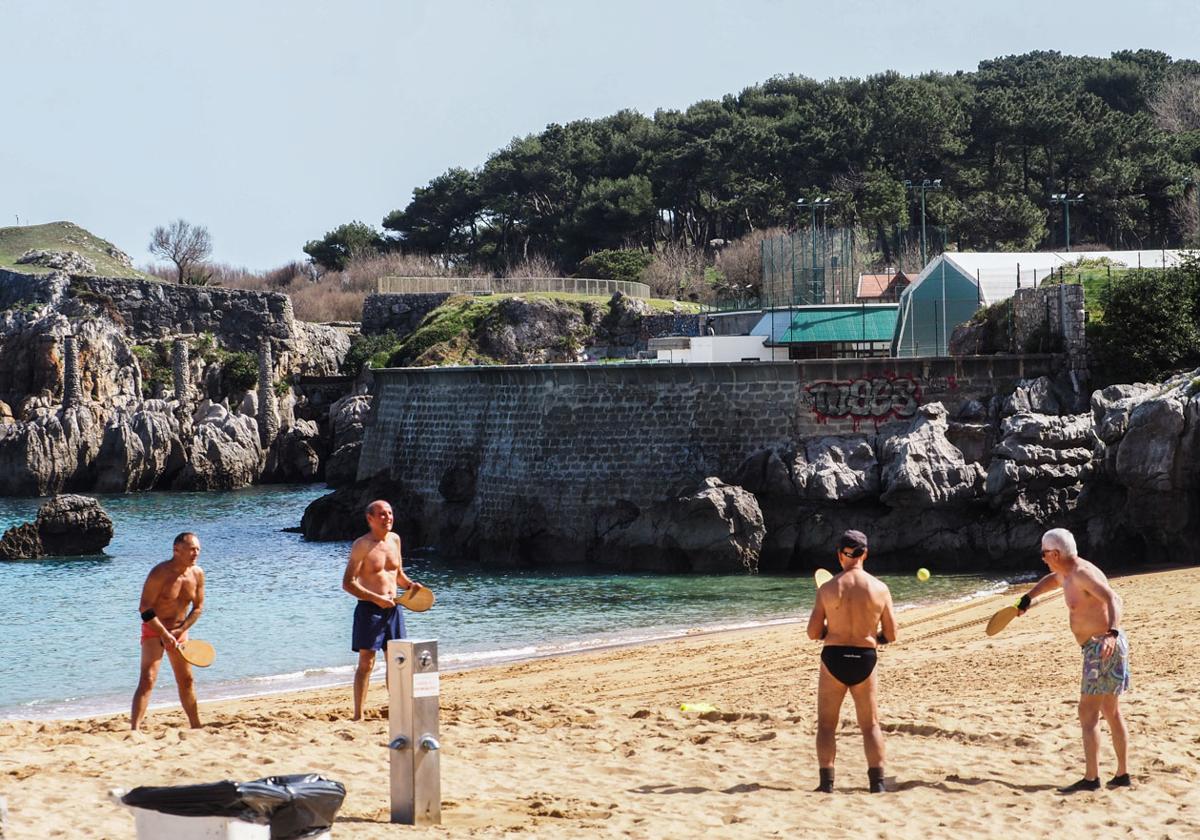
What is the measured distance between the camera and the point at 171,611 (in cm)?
1081

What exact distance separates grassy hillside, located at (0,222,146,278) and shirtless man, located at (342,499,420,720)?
7191cm

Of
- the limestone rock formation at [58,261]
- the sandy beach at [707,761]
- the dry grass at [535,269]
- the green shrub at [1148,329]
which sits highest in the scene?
the limestone rock formation at [58,261]

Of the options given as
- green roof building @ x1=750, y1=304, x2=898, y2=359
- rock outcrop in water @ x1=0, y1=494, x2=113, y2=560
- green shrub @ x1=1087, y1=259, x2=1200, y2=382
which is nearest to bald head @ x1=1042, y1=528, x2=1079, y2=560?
green shrub @ x1=1087, y1=259, x2=1200, y2=382

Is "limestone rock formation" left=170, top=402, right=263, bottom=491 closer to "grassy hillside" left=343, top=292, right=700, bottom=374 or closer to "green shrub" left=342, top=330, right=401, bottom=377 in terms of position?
"grassy hillside" left=343, top=292, right=700, bottom=374

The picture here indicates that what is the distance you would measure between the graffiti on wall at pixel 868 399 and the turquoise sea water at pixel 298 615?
3.24 metres

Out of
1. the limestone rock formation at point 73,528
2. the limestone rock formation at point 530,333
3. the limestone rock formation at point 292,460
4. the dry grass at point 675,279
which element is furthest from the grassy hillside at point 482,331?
the limestone rock formation at point 73,528

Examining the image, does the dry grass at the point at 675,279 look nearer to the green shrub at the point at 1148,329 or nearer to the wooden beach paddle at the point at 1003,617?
the green shrub at the point at 1148,329

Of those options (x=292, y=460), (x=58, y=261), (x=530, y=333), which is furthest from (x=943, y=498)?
(x=58, y=261)

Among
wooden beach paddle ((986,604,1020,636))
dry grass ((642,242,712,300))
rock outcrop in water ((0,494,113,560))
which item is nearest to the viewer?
wooden beach paddle ((986,604,1020,636))

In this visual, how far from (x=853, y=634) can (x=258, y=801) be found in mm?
3814

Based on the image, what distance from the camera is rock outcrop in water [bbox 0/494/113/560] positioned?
33.1 metres

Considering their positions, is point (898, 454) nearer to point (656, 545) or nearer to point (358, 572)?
point (656, 545)

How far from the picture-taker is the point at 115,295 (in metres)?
67.9

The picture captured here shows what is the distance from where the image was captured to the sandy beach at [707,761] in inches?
327
